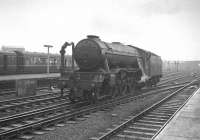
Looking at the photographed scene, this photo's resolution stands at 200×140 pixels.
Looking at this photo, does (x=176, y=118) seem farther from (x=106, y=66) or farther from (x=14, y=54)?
(x=14, y=54)

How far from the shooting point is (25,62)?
22.0 metres

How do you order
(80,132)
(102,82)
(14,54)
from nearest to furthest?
(80,132) < (102,82) < (14,54)

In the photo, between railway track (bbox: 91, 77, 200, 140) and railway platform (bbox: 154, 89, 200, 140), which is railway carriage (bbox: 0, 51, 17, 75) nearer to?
railway track (bbox: 91, 77, 200, 140)

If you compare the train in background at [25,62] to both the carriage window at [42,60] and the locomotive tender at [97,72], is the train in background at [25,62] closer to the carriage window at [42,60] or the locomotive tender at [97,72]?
the carriage window at [42,60]

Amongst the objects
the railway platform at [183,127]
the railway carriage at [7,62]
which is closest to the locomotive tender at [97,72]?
the railway platform at [183,127]

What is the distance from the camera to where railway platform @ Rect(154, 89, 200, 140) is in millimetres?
7066

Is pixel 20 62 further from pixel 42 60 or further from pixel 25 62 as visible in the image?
pixel 42 60

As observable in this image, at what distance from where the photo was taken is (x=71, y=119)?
9.67 m

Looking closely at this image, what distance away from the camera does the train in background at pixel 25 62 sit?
64.7 ft

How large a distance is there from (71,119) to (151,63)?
1282cm

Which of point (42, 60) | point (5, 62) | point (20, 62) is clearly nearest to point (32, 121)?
point (5, 62)

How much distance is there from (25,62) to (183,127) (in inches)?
666

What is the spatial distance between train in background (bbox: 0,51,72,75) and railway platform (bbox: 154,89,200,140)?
14.2 metres

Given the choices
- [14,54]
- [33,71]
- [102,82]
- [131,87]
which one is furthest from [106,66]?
[33,71]
